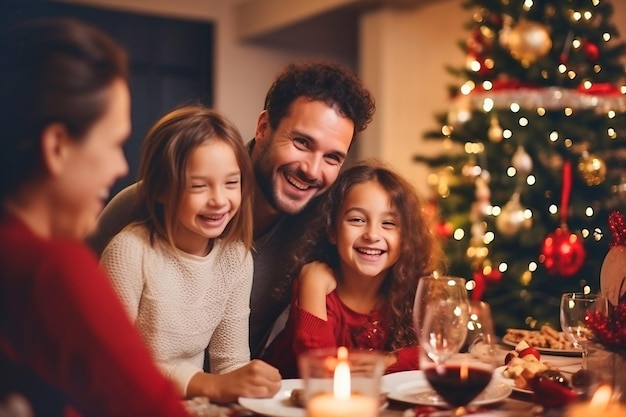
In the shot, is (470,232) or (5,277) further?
(470,232)

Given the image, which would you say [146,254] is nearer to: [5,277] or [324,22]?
[5,277]

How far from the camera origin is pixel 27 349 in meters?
0.79

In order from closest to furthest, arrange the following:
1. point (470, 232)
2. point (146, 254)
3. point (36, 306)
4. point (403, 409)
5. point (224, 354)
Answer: point (36, 306)
point (403, 409)
point (146, 254)
point (224, 354)
point (470, 232)

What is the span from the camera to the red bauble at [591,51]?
3859 millimetres

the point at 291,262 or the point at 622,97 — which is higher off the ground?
the point at 622,97

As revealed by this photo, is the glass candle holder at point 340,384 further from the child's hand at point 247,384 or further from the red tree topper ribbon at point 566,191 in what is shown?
the red tree topper ribbon at point 566,191

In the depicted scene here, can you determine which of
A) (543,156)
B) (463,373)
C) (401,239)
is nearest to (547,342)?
(401,239)

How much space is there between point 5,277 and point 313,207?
1266mm

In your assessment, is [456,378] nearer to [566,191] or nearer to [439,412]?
[439,412]

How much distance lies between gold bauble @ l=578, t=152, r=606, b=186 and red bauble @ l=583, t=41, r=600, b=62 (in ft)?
1.53

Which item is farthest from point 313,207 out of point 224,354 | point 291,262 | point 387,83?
point 387,83

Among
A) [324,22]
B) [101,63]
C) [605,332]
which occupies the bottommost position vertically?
[605,332]

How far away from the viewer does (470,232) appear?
13.3 feet

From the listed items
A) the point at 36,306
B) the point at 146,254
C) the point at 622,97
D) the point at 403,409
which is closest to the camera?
the point at 36,306
